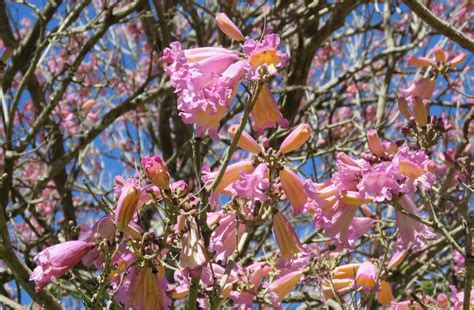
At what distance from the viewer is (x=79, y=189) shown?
196 inches

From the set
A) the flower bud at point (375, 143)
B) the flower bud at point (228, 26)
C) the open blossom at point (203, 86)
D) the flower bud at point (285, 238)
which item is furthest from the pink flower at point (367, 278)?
the flower bud at point (228, 26)

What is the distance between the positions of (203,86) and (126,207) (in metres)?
0.35

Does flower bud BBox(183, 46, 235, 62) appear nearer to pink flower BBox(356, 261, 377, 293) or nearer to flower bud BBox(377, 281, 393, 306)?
pink flower BBox(356, 261, 377, 293)

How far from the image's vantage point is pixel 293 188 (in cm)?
166

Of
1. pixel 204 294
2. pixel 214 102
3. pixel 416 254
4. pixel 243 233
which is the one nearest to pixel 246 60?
pixel 214 102

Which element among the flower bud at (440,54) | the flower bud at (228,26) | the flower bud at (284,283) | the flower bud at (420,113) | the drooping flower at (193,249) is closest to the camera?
the drooping flower at (193,249)

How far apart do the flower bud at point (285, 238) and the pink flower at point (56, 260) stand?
0.52 m

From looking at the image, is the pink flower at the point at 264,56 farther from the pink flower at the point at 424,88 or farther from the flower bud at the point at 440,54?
the flower bud at the point at 440,54

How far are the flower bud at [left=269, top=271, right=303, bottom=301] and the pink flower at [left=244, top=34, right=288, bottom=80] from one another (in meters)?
0.91

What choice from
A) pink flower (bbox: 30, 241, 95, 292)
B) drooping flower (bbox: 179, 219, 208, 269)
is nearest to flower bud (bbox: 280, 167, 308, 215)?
drooping flower (bbox: 179, 219, 208, 269)

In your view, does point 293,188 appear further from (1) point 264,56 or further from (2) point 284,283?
(2) point 284,283

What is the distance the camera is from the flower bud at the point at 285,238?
1722 mm

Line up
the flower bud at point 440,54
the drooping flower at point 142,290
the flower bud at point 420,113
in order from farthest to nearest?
the flower bud at point 440,54
the flower bud at point 420,113
the drooping flower at point 142,290

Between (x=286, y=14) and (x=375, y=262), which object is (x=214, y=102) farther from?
(x=286, y=14)
